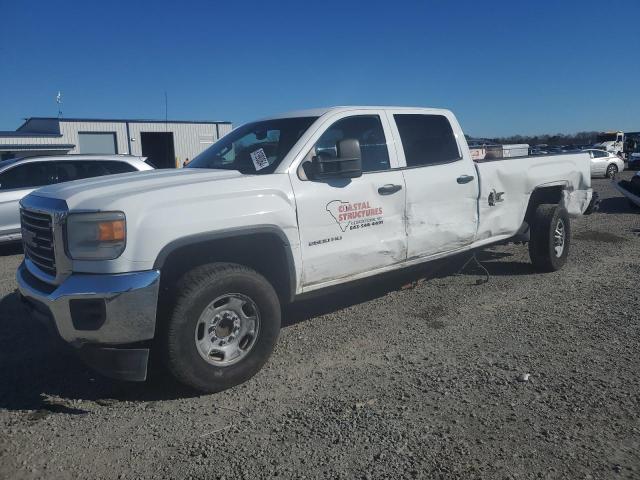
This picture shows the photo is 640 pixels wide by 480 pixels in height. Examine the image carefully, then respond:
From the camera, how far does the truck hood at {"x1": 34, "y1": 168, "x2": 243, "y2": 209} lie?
3348 mm

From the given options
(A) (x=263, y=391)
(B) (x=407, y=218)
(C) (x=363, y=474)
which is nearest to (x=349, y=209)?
(B) (x=407, y=218)

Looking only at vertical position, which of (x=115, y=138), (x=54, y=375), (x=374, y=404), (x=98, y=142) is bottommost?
(x=374, y=404)

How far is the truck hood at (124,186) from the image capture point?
3.35 m

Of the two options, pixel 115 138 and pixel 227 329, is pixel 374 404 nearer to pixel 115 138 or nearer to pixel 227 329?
pixel 227 329

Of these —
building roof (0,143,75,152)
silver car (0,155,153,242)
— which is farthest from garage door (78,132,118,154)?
silver car (0,155,153,242)

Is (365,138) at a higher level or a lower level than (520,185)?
higher

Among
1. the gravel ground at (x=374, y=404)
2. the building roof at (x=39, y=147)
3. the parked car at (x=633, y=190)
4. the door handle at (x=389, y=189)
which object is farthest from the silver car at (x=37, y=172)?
the building roof at (x=39, y=147)

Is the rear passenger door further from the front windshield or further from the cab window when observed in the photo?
the front windshield

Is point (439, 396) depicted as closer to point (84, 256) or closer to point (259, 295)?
point (259, 295)

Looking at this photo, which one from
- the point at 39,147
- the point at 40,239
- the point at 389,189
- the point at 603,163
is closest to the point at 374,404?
the point at 389,189

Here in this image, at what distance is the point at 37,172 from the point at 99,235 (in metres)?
7.27

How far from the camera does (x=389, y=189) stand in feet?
15.1

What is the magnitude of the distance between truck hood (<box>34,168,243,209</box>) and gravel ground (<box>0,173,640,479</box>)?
4.56 ft

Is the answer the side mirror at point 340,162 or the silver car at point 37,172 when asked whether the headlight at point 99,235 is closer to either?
the side mirror at point 340,162
